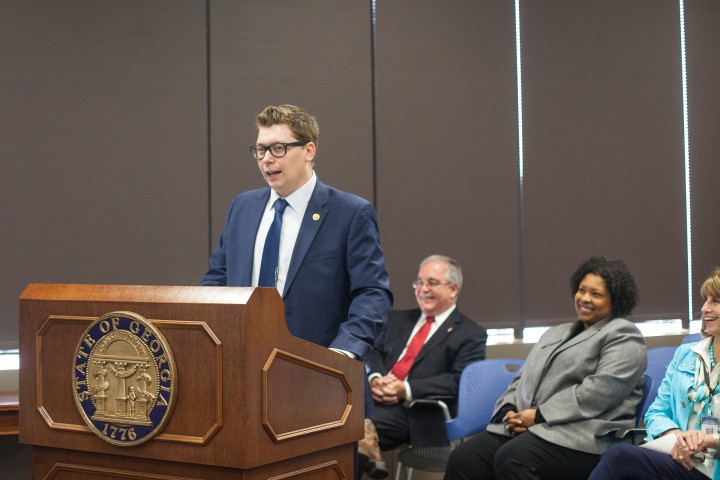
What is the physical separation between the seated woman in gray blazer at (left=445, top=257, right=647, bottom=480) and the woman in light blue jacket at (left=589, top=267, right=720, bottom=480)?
24 centimetres

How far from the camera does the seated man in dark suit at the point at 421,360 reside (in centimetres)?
425

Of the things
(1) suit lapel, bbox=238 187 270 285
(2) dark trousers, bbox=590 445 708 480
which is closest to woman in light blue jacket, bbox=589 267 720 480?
(2) dark trousers, bbox=590 445 708 480

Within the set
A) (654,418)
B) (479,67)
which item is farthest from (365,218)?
(479,67)

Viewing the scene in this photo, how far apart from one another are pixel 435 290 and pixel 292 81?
57.3 inches

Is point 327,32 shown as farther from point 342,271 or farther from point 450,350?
point 342,271

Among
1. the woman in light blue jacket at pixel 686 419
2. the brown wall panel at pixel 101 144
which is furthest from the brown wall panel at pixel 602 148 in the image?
the brown wall panel at pixel 101 144

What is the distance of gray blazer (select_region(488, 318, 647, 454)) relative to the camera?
3580 mm

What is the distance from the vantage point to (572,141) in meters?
5.50

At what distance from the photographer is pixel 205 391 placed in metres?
1.86

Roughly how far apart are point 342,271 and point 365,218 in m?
0.18

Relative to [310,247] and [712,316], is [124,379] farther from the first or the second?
[712,316]

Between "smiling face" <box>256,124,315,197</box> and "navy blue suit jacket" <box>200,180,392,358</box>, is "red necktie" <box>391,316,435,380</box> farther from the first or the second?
"smiling face" <box>256,124,315,197</box>

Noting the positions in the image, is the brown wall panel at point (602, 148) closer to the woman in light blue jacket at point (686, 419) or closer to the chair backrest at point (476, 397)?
the chair backrest at point (476, 397)

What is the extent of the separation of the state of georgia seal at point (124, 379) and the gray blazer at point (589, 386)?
218 centimetres
